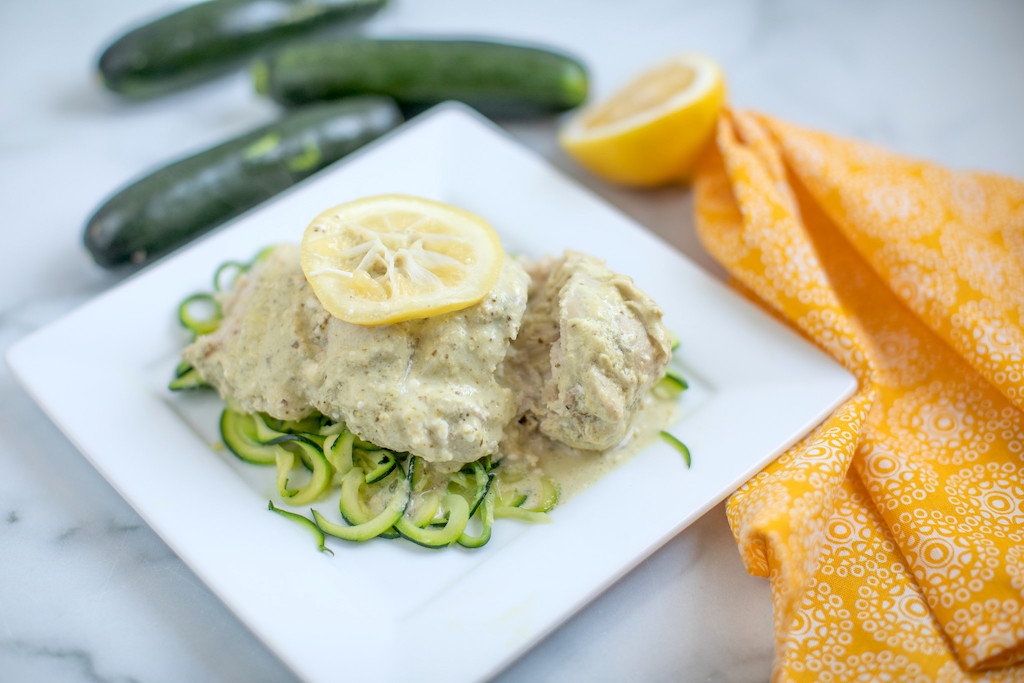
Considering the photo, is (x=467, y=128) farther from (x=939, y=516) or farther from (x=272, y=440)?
(x=939, y=516)

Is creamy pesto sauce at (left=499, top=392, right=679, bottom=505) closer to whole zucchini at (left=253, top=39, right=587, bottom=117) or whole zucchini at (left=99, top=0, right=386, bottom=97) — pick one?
whole zucchini at (left=253, top=39, right=587, bottom=117)

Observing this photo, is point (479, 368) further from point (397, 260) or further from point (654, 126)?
point (654, 126)

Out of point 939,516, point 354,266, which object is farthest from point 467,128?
point 939,516

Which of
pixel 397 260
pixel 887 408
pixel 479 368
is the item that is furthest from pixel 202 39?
pixel 887 408

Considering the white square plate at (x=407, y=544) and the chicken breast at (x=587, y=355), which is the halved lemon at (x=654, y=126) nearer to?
the white square plate at (x=407, y=544)

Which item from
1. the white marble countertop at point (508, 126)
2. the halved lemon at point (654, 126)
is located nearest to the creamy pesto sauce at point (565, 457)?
the white marble countertop at point (508, 126)

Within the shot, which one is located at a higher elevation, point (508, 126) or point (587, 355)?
point (508, 126)

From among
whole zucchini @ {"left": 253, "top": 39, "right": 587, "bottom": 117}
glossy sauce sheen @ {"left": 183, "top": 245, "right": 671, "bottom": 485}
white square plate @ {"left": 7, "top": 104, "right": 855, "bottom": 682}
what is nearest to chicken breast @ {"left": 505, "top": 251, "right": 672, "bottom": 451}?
glossy sauce sheen @ {"left": 183, "top": 245, "right": 671, "bottom": 485}
